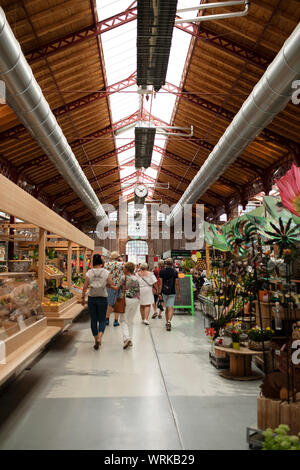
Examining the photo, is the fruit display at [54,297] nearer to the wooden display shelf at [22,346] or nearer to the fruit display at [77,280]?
the wooden display shelf at [22,346]

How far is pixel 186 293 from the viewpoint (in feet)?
33.6

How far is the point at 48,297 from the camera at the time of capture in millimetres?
5988

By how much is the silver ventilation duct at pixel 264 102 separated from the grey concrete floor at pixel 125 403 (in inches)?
168

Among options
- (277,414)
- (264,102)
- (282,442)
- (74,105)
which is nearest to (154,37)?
(264,102)

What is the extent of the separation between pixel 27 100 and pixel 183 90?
6.54 metres

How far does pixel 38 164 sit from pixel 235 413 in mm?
12753

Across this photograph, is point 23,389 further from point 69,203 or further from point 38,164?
point 69,203

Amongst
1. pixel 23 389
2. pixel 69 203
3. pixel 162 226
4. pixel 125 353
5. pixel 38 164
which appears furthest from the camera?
pixel 162 226

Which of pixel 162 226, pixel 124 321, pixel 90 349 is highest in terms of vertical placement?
pixel 162 226

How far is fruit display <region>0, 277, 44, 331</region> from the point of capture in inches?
147

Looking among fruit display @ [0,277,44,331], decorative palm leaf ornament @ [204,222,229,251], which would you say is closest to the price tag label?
fruit display @ [0,277,44,331]

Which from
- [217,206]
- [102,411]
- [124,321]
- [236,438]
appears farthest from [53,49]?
[217,206]

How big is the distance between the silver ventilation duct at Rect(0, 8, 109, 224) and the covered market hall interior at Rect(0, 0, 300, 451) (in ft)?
0.11

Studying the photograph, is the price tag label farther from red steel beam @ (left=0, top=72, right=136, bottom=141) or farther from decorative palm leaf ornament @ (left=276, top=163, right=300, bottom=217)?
red steel beam @ (left=0, top=72, right=136, bottom=141)
